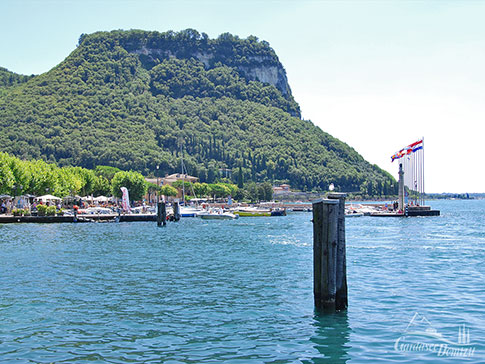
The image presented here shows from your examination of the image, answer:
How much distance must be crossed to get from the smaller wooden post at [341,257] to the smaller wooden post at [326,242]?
0.52ft

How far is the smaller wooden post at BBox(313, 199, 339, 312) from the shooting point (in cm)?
1627

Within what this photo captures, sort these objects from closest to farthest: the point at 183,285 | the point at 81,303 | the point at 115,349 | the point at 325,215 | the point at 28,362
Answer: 1. the point at 28,362
2. the point at 115,349
3. the point at 325,215
4. the point at 81,303
5. the point at 183,285

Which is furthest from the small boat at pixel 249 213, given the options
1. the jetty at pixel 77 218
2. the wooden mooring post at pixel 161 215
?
the wooden mooring post at pixel 161 215

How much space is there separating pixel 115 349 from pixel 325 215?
22.6 feet

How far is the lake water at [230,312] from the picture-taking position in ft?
46.4

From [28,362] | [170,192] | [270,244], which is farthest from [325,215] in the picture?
[170,192]

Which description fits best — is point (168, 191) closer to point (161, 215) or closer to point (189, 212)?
point (189, 212)

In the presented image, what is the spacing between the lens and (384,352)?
13984 mm

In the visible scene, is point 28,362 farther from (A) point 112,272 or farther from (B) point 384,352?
(A) point 112,272

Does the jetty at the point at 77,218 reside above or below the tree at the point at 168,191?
below

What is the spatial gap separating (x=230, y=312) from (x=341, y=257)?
14.0 ft

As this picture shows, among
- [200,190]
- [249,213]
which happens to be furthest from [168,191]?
[249,213]

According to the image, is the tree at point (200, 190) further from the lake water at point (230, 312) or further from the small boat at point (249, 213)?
the lake water at point (230, 312)

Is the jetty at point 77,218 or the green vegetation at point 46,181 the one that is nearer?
the jetty at point 77,218
